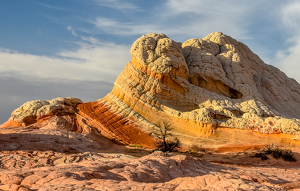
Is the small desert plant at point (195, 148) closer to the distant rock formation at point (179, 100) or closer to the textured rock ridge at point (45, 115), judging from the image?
the distant rock formation at point (179, 100)

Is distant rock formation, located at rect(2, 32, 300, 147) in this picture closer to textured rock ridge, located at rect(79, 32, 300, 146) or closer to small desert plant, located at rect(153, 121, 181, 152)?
textured rock ridge, located at rect(79, 32, 300, 146)

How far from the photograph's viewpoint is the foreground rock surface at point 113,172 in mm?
5012

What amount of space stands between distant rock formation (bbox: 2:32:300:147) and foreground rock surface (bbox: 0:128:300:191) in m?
3.83

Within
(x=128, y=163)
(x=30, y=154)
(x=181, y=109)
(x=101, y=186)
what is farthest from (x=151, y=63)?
(x=101, y=186)

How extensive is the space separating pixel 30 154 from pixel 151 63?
39.2 ft

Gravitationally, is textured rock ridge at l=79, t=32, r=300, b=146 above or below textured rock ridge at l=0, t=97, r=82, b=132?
above

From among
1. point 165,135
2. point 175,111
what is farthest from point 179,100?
point 165,135

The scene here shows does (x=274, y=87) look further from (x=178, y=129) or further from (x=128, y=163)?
(x=128, y=163)

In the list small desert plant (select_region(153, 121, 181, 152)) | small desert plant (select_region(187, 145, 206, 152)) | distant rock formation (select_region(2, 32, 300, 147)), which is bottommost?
small desert plant (select_region(187, 145, 206, 152))

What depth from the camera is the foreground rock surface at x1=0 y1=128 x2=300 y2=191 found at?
501cm

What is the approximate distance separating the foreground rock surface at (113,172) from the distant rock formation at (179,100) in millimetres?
3826

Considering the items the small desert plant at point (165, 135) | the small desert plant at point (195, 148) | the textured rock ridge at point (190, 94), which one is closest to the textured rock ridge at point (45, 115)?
the textured rock ridge at point (190, 94)

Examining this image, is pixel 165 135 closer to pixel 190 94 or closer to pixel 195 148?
pixel 195 148

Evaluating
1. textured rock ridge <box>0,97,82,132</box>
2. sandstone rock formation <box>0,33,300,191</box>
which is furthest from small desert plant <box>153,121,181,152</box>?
textured rock ridge <box>0,97,82,132</box>
